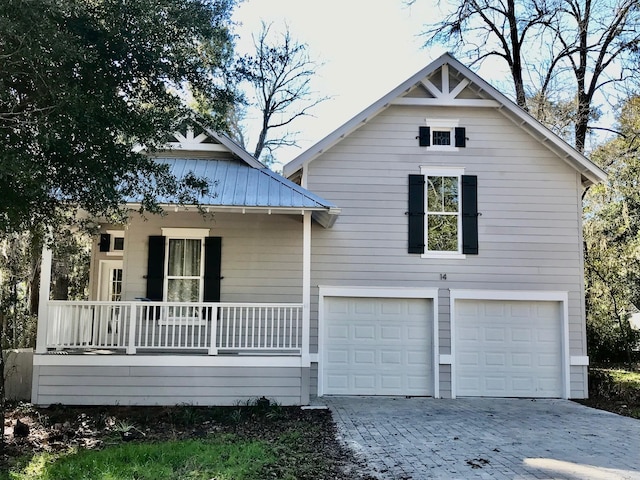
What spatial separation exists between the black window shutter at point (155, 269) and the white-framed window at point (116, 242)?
1.32m

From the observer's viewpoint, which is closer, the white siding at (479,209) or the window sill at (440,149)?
the white siding at (479,209)

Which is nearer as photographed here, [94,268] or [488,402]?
[488,402]

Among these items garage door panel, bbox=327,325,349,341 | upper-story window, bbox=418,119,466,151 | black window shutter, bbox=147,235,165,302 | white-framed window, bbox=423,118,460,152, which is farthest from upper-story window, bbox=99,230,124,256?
white-framed window, bbox=423,118,460,152

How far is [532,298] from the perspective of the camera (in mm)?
11289

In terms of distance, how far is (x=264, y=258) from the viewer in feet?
36.4

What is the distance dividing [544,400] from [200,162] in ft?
26.7

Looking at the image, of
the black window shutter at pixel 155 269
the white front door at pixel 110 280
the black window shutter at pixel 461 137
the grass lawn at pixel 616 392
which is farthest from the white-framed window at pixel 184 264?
the grass lawn at pixel 616 392

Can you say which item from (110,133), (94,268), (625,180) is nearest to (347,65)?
(625,180)

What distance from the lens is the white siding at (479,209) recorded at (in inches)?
442

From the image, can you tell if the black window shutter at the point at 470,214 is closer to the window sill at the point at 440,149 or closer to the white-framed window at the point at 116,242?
the window sill at the point at 440,149

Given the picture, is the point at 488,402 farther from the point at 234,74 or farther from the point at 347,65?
the point at 347,65

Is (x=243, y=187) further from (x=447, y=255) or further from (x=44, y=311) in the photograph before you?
(x=447, y=255)

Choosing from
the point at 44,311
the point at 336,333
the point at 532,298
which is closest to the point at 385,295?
the point at 336,333

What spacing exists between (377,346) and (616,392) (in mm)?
5202
